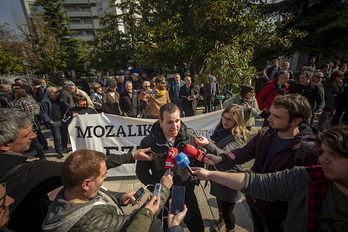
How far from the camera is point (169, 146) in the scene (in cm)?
219

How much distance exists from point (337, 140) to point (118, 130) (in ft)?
11.9

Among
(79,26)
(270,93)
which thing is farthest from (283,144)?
(79,26)

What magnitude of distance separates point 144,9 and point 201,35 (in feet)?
12.2

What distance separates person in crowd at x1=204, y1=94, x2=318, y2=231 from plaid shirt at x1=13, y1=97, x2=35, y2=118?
5.17 metres

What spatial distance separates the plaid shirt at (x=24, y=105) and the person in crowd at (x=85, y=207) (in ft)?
14.1

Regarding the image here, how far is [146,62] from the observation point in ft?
30.1

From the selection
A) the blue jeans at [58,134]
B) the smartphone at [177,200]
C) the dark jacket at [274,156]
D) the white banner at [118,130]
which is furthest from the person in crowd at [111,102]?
the smartphone at [177,200]

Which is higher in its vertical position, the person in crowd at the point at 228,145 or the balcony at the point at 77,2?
the balcony at the point at 77,2

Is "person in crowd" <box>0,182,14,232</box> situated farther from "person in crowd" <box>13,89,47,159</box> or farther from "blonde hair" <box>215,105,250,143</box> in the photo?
"person in crowd" <box>13,89,47,159</box>

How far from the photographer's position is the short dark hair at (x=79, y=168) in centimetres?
123

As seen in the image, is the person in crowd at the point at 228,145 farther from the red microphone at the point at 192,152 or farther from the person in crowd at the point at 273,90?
the person in crowd at the point at 273,90

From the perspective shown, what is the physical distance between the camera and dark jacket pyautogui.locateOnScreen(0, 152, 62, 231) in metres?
1.43

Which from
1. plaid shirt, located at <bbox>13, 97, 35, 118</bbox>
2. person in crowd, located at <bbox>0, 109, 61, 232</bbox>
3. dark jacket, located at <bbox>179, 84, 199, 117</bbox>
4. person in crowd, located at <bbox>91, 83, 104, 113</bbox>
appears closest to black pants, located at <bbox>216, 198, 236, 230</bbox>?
person in crowd, located at <bbox>0, 109, 61, 232</bbox>

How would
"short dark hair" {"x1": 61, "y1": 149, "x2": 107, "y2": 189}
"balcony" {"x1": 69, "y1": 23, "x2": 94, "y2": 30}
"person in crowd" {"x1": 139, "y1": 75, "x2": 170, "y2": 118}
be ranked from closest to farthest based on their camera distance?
1. "short dark hair" {"x1": 61, "y1": 149, "x2": 107, "y2": 189}
2. "person in crowd" {"x1": 139, "y1": 75, "x2": 170, "y2": 118}
3. "balcony" {"x1": 69, "y1": 23, "x2": 94, "y2": 30}
